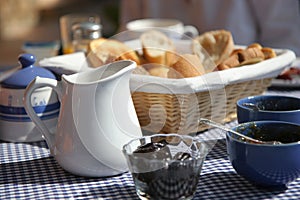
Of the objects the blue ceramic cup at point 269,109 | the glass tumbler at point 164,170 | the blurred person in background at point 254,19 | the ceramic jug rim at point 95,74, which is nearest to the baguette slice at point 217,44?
the blue ceramic cup at point 269,109

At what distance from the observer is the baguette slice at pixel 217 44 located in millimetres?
1188

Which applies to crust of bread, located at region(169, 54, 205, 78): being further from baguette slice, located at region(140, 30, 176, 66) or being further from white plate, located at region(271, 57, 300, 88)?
white plate, located at region(271, 57, 300, 88)

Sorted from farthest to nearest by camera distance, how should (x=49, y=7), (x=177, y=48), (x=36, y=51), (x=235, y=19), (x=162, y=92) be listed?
(x=49, y=7), (x=235, y=19), (x=36, y=51), (x=177, y=48), (x=162, y=92)

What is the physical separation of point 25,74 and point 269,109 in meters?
0.43

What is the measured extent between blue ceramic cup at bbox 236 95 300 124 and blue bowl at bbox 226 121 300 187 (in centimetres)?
8

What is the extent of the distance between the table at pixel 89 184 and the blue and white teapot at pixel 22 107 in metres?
0.08

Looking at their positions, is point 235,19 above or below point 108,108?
below

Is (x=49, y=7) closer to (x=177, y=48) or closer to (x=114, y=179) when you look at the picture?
(x=177, y=48)

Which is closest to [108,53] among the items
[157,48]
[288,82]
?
[157,48]

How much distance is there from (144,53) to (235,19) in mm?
1044

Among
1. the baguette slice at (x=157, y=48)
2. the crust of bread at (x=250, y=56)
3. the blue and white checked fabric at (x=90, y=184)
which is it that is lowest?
the blue and white checked fabric at (x=90, y=184)

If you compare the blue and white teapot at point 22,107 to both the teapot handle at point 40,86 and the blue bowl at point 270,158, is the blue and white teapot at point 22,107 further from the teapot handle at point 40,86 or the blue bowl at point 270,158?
the blue bowl at point 270,158

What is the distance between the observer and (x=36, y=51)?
150cm

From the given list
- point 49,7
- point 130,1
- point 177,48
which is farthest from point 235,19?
point 49,7
